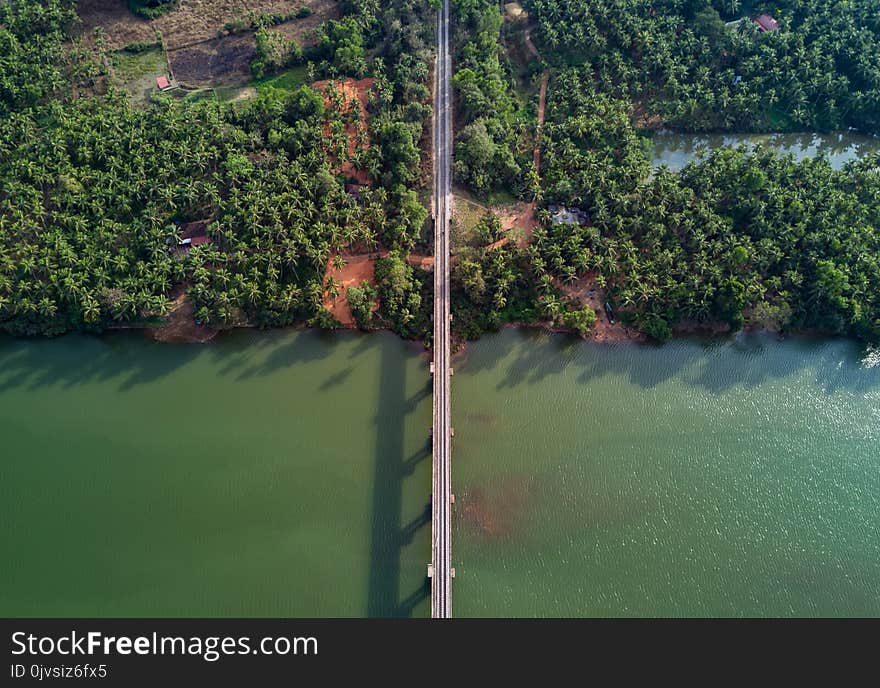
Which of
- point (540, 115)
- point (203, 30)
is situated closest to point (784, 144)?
point (540, 115)

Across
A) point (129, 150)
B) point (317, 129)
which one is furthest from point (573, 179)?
point (129, 150)

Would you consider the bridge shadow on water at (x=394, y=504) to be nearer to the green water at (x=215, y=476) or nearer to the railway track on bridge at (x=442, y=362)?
the green water at (x=215, y=476)

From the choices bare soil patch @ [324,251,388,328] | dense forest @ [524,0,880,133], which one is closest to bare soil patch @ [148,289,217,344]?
bare soil patch @ [324,251,388,328]

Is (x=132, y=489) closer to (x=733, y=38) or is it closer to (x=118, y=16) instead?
(x=118, y=16)

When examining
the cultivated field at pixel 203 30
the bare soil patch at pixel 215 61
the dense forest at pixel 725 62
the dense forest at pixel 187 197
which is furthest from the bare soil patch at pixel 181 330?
the dense forest at pixel 725 62

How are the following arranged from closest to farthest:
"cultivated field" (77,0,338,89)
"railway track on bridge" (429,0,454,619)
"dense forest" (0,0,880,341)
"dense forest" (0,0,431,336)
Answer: "railway track on bridge" (429,0,454,619), "dense forest" (0,0,431,336), "dense forest" (0,0,880,341), "cultivated field" (77,0,338,89)

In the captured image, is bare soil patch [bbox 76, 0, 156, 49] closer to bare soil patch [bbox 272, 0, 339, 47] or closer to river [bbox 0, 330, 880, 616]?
bare soil patch [bbox 272, 0, 339, 47]

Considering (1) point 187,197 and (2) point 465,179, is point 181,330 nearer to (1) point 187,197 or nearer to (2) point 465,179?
(1) point 187,197
